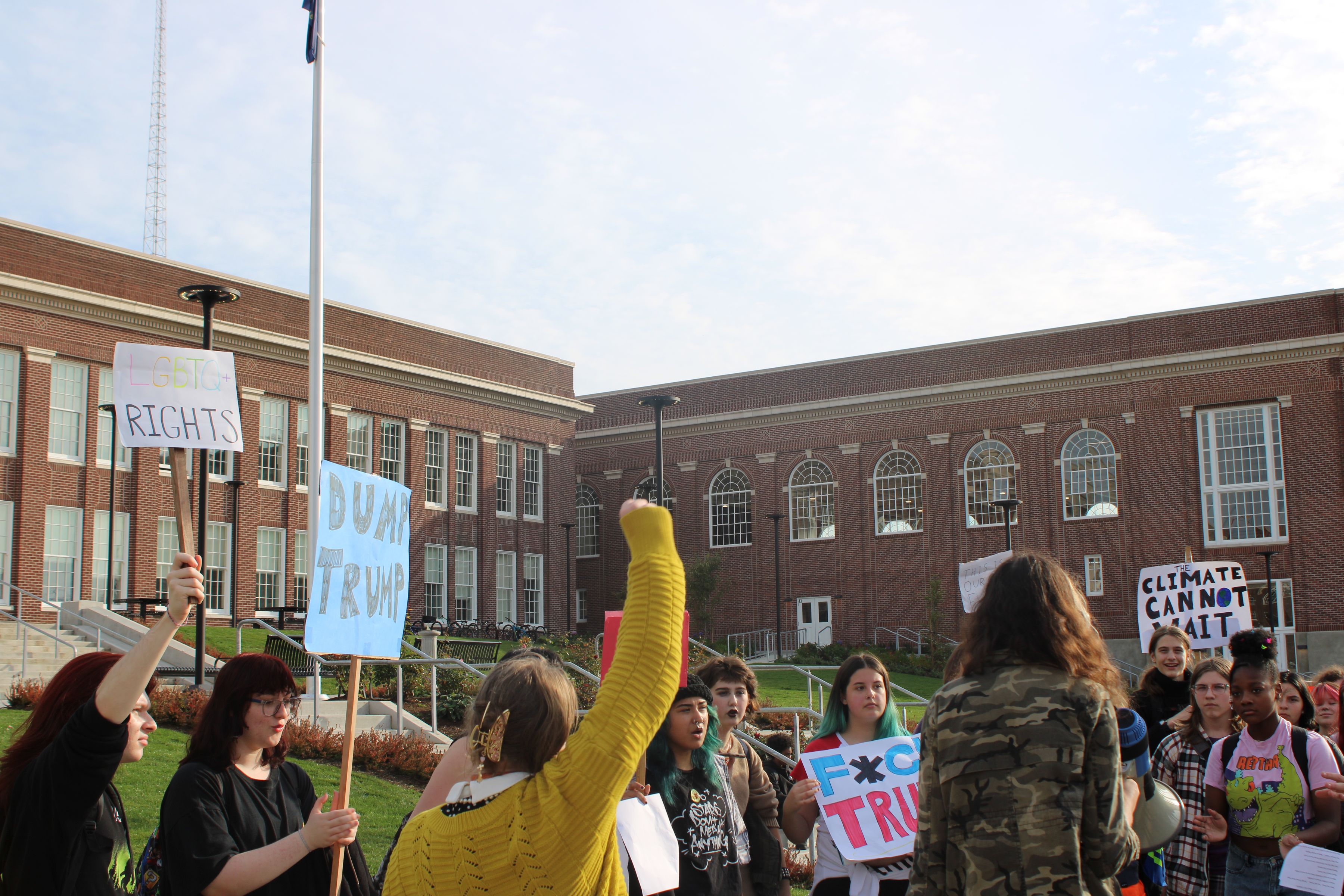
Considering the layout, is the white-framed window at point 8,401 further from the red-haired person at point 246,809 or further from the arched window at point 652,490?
the red-haired person at point 246,809

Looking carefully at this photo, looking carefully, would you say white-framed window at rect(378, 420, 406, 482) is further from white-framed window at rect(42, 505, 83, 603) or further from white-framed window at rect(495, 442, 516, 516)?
white-framed window at rect(42, 505, 83, 603)

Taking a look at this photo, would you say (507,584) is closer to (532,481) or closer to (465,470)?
(532,481)

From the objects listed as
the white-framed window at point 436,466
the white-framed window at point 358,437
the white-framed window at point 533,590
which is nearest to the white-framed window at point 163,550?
the white-framed window at point 358,437

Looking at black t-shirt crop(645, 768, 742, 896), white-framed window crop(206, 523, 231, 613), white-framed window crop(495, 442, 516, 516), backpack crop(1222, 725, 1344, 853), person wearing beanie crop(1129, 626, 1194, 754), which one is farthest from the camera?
white-framed window crop(495, 442, 516, 516)

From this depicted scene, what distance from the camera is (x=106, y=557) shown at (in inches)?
1196

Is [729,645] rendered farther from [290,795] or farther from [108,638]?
[290,795]

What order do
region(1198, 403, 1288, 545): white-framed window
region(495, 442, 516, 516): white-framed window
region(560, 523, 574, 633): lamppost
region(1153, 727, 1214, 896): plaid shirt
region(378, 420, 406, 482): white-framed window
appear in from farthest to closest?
region(560, 523, 574, 633): lamppost
region(495, 442, 516, 516): white-framed window
region(378, 420, 406, 482): white-framed window
region(1198, 403, 1288, 545): white-framed window
region(1153, 727, 1214, 896): plaid shirt

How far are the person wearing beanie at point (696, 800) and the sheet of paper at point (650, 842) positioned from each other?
0.17 metres

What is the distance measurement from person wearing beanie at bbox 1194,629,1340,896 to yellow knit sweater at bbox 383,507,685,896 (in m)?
4.15

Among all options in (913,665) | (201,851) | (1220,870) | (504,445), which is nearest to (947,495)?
(913,665)

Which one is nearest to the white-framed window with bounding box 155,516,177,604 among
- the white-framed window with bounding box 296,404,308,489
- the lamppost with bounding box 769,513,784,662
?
the white-framed window with bounding box 296,404,308,489

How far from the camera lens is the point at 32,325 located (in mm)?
29688

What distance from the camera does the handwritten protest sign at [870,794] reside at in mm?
5148

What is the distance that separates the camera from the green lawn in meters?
10.2
